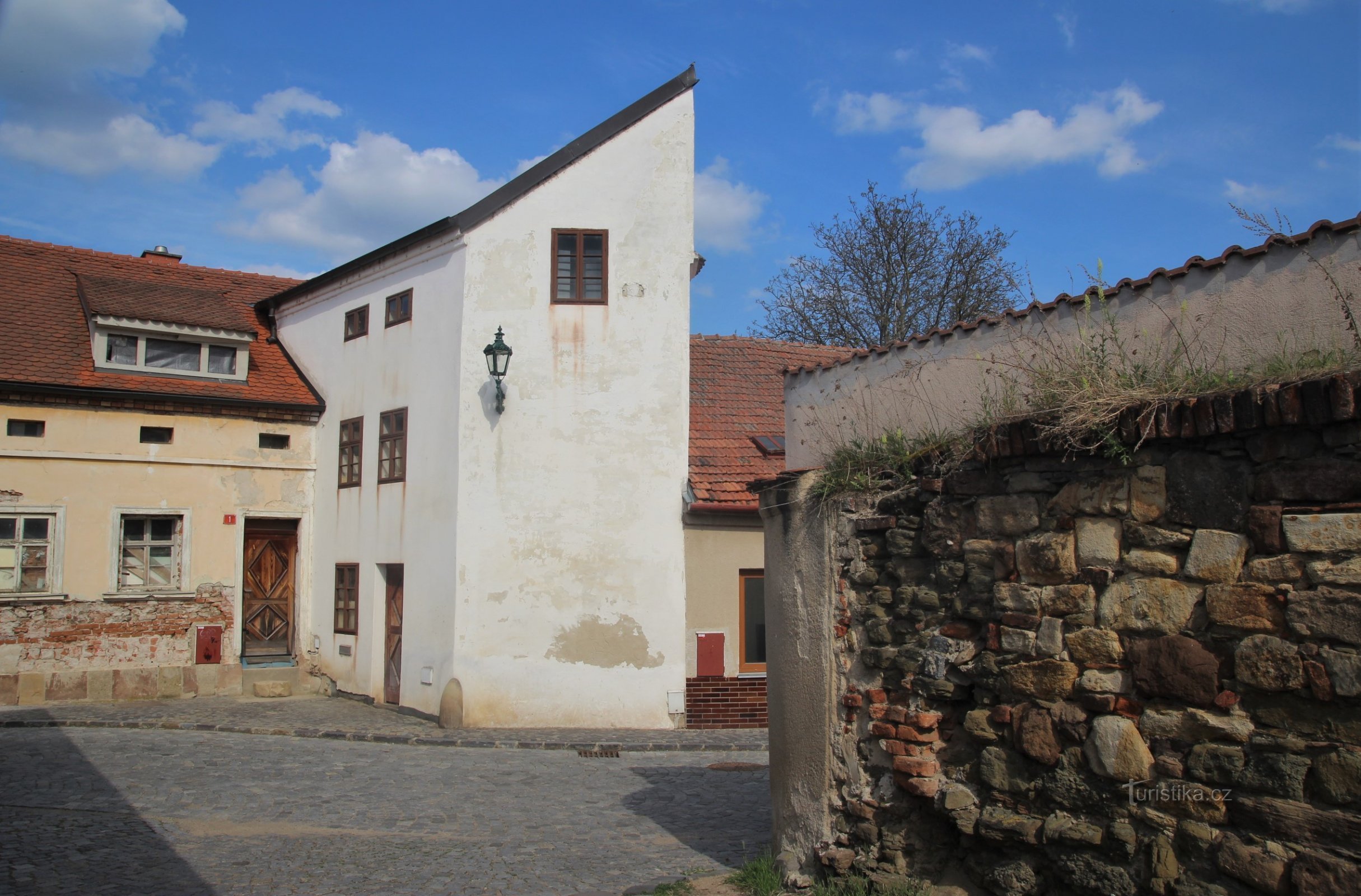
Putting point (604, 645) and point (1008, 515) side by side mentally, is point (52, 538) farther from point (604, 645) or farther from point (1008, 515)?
point (1008, 515)

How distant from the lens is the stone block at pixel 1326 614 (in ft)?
12.2

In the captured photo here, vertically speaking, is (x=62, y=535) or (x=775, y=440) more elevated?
(x=775, y=440)

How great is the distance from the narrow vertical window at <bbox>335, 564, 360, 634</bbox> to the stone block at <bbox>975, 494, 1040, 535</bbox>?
42.5 feet

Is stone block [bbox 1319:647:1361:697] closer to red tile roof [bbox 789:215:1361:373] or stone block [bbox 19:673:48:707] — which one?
red tile roof [bbox 789:215:1361:373]

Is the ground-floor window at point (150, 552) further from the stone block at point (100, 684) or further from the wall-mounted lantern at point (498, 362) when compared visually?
the wall-mounted lantern at point (498, 362)

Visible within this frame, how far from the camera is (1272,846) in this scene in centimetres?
389

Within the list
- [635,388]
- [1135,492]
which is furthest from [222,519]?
[1135,492]

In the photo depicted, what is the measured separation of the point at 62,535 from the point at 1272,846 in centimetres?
1590

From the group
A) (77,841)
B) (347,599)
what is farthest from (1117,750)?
(347,599)

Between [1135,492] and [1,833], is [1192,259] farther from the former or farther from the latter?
[1,833]

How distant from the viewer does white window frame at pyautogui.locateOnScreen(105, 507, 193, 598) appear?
15.6m

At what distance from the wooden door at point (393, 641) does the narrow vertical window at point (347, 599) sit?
79cm

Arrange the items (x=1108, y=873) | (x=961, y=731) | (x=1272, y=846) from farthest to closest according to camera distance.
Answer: (x=961, y=731) < (x=1108, y=873) < (x=1272, y=846)

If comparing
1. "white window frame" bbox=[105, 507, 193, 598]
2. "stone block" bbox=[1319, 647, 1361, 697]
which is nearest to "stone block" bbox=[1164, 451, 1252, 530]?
"stone block" bbox=[1319, 647, 1361, 697]
